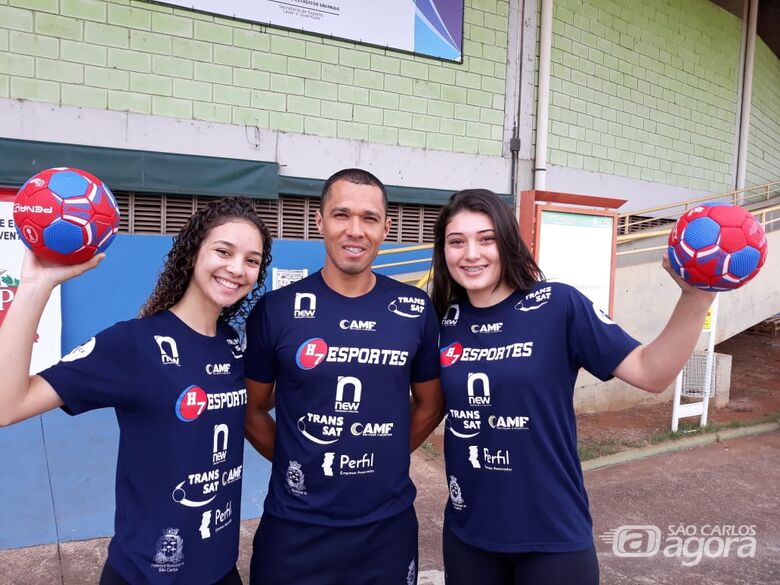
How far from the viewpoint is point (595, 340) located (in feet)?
7.06

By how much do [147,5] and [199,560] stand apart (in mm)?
6694

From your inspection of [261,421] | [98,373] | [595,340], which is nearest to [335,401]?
[261,421]

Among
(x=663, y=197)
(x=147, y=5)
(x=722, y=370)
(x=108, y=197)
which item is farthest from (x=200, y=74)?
(x=663, y=197)

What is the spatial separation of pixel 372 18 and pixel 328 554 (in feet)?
24.6

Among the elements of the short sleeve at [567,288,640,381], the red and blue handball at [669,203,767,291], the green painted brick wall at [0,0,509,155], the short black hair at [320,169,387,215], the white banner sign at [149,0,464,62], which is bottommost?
the short sleeve at [567,288,640,381]

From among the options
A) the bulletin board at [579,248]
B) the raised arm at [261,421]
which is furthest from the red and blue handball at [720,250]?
the bulletin board at [579,248]

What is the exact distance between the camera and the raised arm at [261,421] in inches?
94.7

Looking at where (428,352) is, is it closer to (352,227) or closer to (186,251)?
(352,227)

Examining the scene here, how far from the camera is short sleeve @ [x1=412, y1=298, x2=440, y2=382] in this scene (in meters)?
2.43

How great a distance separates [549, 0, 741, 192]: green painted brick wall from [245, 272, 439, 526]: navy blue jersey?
331 inches

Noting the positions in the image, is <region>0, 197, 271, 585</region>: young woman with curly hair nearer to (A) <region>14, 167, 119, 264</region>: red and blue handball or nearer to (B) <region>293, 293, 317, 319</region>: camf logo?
(A) <region>14, 167, 119, 264</region>: red and blue handball

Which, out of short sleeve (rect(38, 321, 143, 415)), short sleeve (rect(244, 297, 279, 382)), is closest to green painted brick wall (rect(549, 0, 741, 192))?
short sleeve (rect(244, 297, 279, 382))

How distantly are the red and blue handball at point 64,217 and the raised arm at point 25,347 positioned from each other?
5 centimetres

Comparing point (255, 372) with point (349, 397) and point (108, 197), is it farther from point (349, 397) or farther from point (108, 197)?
point (108, 197)
